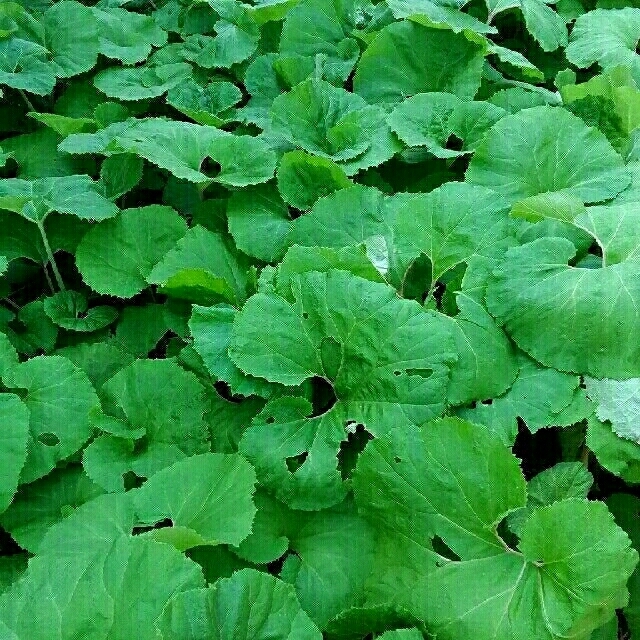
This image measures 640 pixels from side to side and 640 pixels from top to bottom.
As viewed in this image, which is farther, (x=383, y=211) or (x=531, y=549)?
(x=383, y=211)

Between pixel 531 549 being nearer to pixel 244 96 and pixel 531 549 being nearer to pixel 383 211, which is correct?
pixel 383 211

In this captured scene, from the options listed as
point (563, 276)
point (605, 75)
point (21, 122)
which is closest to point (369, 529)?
point (563, 276)

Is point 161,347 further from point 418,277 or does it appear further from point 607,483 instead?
point 607,483

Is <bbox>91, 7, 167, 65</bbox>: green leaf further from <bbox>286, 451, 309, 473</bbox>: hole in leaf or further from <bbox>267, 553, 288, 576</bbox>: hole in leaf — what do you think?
<bbox>267, 553, 288, 576</bbox>: hole in leaf

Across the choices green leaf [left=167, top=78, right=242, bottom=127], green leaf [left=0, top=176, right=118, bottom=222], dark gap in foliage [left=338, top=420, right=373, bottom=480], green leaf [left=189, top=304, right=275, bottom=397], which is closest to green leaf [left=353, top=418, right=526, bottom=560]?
dark gap in foliage [left=338, top=420, right=373, bottom=480]

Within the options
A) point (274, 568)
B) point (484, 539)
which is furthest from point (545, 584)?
point (274, 568)

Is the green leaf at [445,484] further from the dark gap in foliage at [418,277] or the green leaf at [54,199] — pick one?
the green leaf at [54,199]
